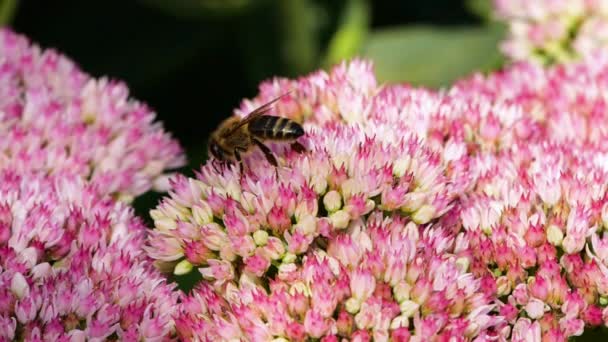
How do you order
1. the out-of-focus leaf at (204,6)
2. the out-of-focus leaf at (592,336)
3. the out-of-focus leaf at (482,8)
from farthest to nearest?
1. the out-of-focus leaf at (482,8)
2. the out-of-focus leaf at (204,6)
3. the out-of-focus leaf at (592,336)

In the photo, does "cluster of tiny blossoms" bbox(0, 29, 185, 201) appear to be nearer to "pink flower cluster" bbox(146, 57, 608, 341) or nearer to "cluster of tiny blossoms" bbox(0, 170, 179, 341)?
"cluster of tiny blossoms" bbox(0, 170, 179, 341)

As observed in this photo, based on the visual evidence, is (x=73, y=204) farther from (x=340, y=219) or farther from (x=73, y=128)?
(x=340, y=219)

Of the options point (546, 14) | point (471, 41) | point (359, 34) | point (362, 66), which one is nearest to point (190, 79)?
point (359, 34)

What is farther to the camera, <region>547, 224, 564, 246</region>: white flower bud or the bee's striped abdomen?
the bee's striped abdomen

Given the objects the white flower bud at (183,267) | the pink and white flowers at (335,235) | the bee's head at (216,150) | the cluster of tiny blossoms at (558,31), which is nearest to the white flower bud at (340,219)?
the pink and white flowers at (335,235)

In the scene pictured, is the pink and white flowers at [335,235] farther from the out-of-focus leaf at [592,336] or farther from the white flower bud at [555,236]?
the out-of-focus leaf at [592,336]

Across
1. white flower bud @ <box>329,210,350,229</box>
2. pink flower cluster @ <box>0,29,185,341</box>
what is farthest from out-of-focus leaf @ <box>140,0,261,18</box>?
white flower bud @ <box>329,210,350,229</box>
